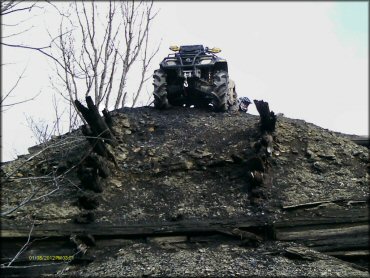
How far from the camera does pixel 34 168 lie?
10211 mm

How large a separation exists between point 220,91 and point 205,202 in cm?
421

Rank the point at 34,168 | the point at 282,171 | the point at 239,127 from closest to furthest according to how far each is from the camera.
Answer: the point at 282,171 → the point at 34,168 → the point at 239,127

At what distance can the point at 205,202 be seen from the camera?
28.9ft

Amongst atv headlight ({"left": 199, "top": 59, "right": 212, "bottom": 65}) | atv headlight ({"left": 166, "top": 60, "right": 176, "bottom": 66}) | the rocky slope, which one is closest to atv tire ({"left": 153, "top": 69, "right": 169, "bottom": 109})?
atv headlight ({"left": 166, "top": 60, "right": 176, "bottom": 66})

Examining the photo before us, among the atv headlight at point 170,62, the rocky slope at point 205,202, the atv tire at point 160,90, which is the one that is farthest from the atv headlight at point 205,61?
the rocky slope at point 205,202

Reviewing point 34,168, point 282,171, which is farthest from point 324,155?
point 34,168

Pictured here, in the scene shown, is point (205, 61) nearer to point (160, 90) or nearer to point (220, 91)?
point (220, 91)

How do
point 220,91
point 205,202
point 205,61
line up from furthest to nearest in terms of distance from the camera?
point 205,61, point 220,91, point 205,202

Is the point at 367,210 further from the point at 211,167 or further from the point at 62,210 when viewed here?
the point at 62,210

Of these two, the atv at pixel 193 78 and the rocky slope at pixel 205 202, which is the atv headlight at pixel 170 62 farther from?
the rocky slope at pixel 205 202

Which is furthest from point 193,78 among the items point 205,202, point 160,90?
point 205,202

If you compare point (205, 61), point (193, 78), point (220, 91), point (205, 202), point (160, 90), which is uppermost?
point (205, 61)

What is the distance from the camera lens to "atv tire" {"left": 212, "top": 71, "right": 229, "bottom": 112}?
40.5 ft

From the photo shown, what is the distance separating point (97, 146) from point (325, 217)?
167 inches
